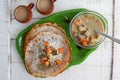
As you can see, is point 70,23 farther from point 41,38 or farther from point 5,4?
point 5,4

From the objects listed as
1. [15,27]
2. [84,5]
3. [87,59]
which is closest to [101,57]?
[87,59]

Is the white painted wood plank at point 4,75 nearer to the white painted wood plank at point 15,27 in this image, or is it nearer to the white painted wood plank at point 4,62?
the white painted wood plank at point 4,62

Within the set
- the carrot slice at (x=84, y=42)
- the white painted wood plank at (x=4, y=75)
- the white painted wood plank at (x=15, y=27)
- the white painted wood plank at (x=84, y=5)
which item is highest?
the white painted wood plank at (x=84, y=5)

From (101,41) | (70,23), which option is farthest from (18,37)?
(101,41)

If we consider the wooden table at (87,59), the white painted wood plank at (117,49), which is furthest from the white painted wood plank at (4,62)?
the white painted wood plank at (117,49)

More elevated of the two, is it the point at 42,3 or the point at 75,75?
the point at 42,3

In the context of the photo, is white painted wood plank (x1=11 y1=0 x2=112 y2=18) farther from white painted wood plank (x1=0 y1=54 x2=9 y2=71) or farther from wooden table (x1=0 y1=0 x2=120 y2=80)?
white painted wood plank (x1=0 y1=54 x2=9 y2=71)

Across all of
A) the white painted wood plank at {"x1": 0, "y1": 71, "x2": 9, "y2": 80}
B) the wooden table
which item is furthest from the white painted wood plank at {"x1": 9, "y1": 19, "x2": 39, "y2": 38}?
the white painted wood plank at {"x1": 0, "y1": 71, "x2": 9, "y2": 80}

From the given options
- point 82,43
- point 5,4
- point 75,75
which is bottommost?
point 75,75
